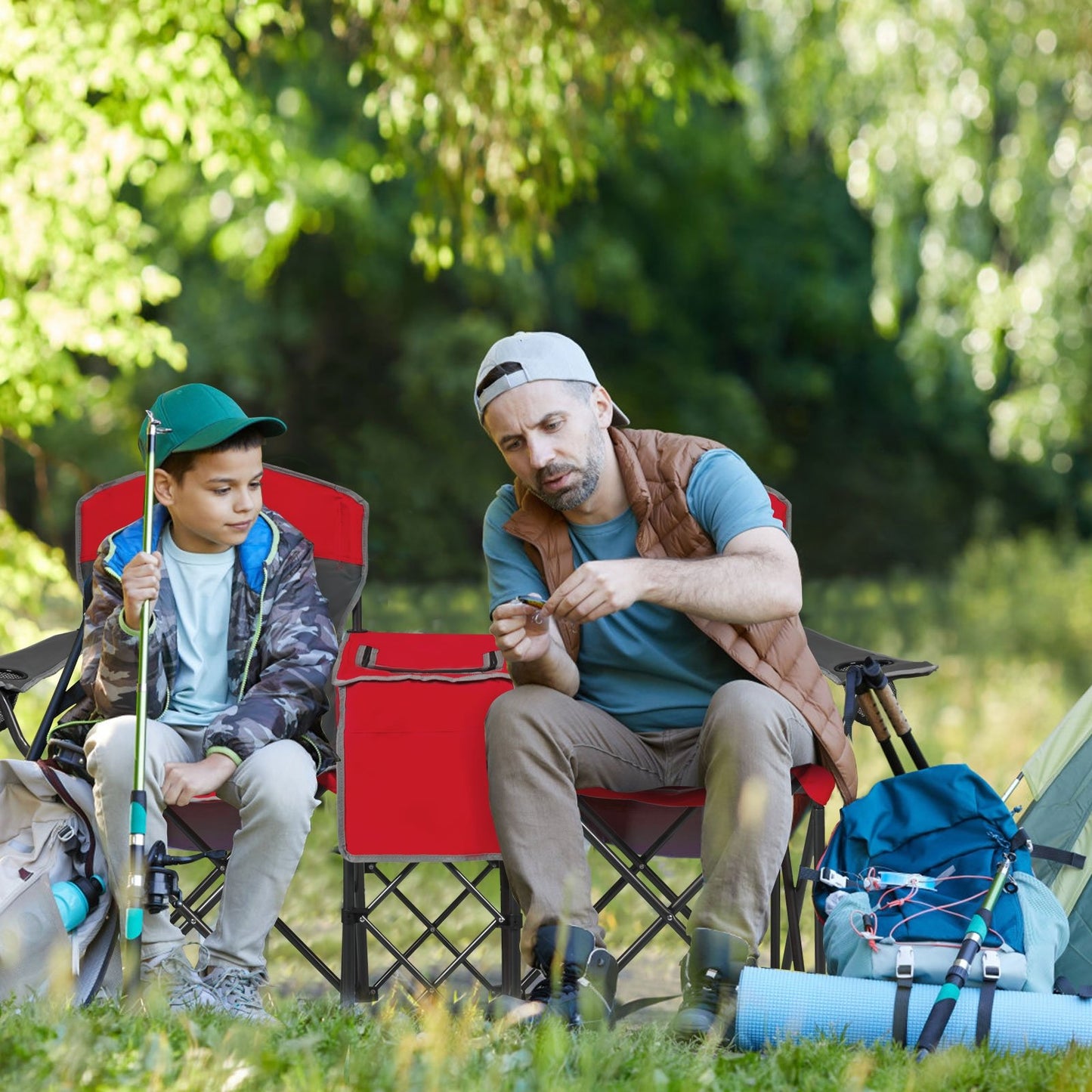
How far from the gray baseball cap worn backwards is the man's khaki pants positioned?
0.51 metres

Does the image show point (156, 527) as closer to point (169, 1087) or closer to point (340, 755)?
point (340, 755)

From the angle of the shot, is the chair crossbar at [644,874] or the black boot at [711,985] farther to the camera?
the chair crossbar at [644,874]

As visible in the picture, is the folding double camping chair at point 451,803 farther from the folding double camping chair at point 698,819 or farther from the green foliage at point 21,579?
the green foliage at point 21,579

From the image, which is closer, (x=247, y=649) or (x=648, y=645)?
(x=648, y=645)

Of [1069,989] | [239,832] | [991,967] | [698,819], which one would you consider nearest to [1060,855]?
[1069,989]

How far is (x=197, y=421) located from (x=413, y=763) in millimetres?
712

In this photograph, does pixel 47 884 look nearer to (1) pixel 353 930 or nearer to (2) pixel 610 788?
(1) pixel 353 930

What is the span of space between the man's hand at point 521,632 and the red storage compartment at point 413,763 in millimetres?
202

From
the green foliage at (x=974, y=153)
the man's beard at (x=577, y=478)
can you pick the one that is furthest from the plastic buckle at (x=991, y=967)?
the green foliage at (x=974, y=153)

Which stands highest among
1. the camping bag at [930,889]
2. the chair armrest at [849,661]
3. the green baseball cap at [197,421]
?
the green baseball cap at [197,421]

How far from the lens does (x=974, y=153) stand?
7711 mm

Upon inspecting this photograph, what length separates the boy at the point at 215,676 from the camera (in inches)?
103

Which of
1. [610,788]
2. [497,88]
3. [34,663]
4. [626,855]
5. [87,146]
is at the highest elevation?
[497,88]

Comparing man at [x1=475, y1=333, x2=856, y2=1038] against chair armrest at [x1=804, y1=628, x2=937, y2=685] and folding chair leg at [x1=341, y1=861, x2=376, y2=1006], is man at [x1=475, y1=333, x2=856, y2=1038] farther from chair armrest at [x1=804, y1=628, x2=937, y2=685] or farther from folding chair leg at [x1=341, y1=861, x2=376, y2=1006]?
folding chair leg at [x1=341, y1=861, x2=376, y2=1006]
